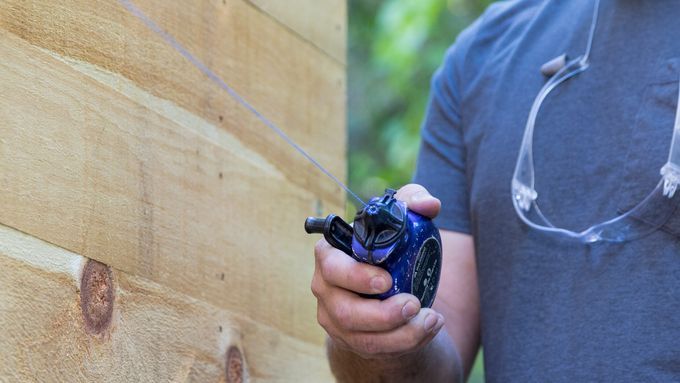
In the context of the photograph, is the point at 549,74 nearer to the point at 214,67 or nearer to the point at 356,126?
the point at 214,67

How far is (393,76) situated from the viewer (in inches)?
177

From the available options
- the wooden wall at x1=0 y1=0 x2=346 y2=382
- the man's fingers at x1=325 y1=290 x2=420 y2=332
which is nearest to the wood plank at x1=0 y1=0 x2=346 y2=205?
the wooden wall at x1=0 y1=0 x2=346 y2=382

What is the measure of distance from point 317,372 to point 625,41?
2.05 feet

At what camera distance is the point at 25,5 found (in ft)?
2.70

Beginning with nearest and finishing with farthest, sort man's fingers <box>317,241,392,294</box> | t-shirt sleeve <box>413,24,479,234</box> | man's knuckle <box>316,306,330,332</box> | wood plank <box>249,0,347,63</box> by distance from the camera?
man's fingers <box>317,241,392,294</box>
man's knuckle <box>316,306,330,332</box>
wood plank <box>249,0,347,63</box>
t-shirt sleeve <box>413,24,479,234</box>

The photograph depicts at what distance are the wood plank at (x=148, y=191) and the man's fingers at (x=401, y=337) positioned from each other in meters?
0.19

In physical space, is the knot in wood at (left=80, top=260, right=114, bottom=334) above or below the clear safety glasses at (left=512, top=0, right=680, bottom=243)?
below

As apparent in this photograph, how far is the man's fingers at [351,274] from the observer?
911mm

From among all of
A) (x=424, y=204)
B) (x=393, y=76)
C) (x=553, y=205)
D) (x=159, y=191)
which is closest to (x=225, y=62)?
(x=159, y=191)

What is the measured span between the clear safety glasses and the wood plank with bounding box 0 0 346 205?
265 millimetres

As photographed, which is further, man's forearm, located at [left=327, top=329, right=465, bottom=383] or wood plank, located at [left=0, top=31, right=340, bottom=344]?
man's forearm, located at [left=327, top=329, right=465, bottom=383]

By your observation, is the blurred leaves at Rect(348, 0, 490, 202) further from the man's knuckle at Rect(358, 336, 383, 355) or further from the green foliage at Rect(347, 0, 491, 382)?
the man's knuckle at Rect(358, 336, 383, 355)

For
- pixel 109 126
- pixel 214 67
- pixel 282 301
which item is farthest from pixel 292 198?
pixel 109 126

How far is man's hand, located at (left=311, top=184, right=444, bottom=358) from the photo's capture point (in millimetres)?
919
